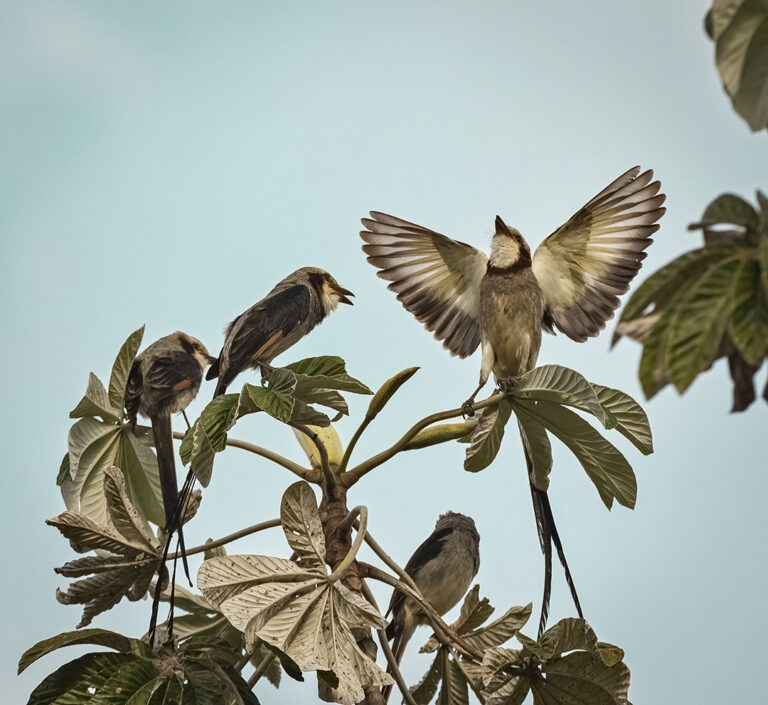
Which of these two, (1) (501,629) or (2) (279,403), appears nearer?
(2) (279,403)

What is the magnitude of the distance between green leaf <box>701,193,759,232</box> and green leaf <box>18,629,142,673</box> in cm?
244

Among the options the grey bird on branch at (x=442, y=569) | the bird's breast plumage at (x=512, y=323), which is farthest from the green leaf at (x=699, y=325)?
the grey bird on branch at (x=442, y=569)

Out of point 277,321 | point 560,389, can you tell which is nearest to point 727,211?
point 560,389

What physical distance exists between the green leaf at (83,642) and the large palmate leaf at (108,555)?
0.22 metres

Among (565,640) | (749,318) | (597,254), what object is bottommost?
(565,640)

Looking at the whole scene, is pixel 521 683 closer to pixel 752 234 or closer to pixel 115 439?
pixel 115 439

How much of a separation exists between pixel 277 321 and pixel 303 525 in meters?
1.32

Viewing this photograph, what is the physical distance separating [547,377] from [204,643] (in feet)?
4.89

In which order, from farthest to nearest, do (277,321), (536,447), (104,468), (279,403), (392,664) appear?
(277,321), (104,468), (536,447), (392,664), (279,403)

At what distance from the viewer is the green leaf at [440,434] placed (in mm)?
3271

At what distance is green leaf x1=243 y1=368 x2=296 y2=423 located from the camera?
2.82m

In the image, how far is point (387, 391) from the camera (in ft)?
10.5

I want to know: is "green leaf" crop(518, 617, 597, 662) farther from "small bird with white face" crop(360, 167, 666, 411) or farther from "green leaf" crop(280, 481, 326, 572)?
"small bird with white face" crop(360, 167, 666, 411)

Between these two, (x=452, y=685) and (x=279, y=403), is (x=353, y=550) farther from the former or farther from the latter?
(x=452, y=685)
